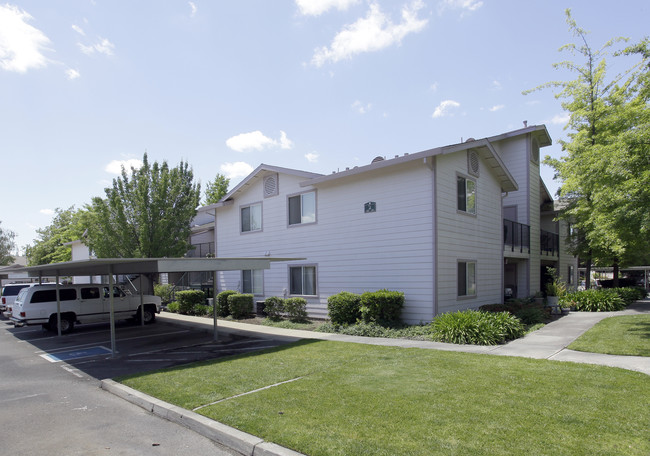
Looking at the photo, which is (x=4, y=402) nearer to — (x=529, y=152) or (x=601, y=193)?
(x=601, y=193)

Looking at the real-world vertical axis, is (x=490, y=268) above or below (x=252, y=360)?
above

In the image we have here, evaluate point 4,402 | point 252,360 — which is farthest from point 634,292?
point 4,402

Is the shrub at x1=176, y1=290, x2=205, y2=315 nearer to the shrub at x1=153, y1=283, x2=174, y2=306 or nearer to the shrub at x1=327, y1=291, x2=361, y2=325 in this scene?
the shrub at x1=153, y1=283, x2=174, y2=306

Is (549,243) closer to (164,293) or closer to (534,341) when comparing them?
(534,341)

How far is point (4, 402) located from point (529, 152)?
22309 millimetres

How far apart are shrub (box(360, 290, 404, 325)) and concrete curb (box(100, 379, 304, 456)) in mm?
7664

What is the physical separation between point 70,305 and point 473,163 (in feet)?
53.1

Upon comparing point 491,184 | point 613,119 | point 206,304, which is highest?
point 613,119

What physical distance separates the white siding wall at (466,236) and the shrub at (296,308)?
5.27 metres

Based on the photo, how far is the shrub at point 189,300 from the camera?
66.4 feet

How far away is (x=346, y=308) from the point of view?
45.7 feet

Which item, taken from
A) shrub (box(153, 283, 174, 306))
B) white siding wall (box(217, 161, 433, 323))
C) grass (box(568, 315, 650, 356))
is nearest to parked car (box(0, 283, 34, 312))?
shrub (box(153, 283, 174, 306))

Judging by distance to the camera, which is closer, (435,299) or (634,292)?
(435,299)

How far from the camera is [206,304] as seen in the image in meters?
20.9
